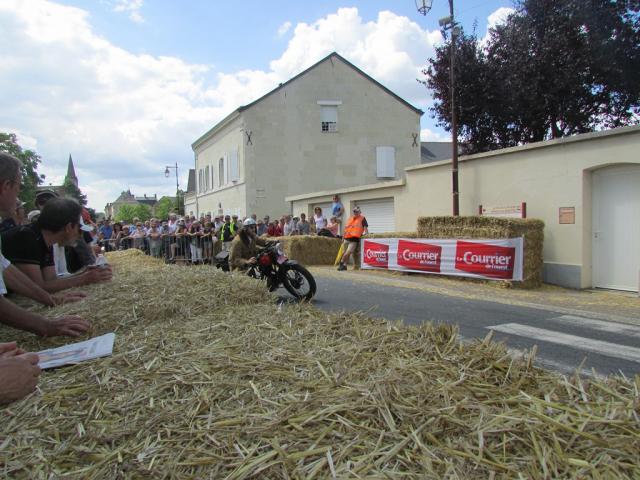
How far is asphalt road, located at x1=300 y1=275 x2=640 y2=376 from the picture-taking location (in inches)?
200

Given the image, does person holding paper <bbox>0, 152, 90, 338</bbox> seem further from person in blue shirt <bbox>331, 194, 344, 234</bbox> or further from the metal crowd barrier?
person in blue shirt <bbox>331, 194, 344, 234</bbox>

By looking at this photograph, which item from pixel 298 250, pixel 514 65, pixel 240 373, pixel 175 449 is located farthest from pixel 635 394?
pixel 514 65

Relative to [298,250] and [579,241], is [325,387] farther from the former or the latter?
[298,250]

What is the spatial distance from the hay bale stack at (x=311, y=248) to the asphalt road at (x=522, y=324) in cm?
622

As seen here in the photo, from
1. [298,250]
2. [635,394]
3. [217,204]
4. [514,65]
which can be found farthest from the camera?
[217,204]

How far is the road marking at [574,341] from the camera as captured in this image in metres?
5.36

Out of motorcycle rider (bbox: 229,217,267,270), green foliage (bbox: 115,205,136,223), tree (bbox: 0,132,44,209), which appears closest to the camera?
motorcycle rider (bbox: 229,217,267,270)

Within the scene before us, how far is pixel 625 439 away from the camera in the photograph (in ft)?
3.99

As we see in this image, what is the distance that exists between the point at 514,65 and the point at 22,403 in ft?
73.8

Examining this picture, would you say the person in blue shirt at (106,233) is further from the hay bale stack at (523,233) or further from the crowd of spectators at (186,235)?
the hay bale stack at (523,233)

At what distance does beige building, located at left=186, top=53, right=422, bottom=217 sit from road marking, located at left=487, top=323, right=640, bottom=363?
74.0 feet

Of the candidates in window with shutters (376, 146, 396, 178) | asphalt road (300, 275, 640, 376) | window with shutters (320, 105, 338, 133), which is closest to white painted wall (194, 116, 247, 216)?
window with shutters (320, 105, 338, 133)

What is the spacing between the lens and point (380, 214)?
1873cm

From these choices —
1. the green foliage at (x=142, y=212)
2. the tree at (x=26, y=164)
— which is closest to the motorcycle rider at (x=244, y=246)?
the tree at (x=26, y=164)
